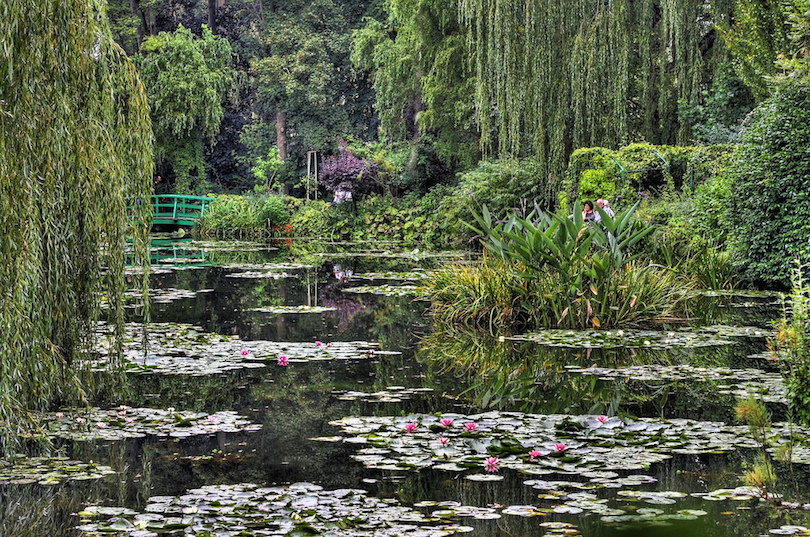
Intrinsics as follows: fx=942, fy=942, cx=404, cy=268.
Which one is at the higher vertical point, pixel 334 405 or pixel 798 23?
pixel 798 23

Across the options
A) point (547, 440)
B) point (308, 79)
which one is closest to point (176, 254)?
point (308, 79)

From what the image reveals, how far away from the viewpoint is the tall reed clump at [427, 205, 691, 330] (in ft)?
32.5

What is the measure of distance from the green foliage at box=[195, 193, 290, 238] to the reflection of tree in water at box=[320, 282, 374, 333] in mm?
15758

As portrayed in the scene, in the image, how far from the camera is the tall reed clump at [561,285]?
9.91m

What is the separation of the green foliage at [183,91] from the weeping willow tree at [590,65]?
15.9m

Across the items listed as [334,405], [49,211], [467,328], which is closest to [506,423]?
[334,405]

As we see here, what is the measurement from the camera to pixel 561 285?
1002 centimetres

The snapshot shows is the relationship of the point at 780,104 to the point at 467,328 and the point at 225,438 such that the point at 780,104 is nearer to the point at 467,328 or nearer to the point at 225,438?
the point at 467,328

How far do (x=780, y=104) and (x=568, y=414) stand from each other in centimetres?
750

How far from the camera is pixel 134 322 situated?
1052 cm

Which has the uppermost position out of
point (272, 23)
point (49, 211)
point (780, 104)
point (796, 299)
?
point (272, 23)

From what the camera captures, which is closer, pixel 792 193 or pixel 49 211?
pixel 49 211

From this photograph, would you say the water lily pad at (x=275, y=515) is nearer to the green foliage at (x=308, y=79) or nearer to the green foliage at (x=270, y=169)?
the green foliage at (x=270, y=169)

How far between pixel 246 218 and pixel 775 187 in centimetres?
2064
